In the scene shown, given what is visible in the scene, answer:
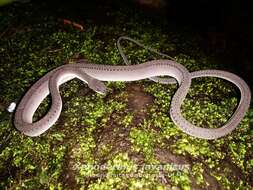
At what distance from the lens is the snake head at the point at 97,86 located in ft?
15.3

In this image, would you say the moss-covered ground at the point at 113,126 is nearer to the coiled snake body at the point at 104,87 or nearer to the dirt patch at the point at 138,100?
the dirt patch at the point at 138,100

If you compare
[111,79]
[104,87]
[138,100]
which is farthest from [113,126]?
[111,79]

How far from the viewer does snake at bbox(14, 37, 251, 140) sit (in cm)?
418

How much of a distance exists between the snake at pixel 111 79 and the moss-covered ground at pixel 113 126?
0.12m

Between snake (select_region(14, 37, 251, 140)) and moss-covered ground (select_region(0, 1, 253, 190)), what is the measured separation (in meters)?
0.12

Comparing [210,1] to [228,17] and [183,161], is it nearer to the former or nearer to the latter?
[228,17]

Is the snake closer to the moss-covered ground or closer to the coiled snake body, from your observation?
the coiled snake body

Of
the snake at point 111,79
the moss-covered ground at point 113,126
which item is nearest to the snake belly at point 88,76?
the snake at point 111,79

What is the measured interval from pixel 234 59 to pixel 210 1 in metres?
2.18

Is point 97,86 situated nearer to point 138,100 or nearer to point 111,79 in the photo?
point 111,79

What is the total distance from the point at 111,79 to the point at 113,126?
3.69 feet

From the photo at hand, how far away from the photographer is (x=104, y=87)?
4758mm

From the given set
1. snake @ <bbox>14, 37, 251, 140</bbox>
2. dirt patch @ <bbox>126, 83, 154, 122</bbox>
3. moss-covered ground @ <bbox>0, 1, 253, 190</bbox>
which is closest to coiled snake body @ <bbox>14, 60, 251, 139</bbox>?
snake @ <bbox>14, 37, 251, 140</bbox>

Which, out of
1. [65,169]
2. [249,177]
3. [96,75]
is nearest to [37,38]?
[96,75]
